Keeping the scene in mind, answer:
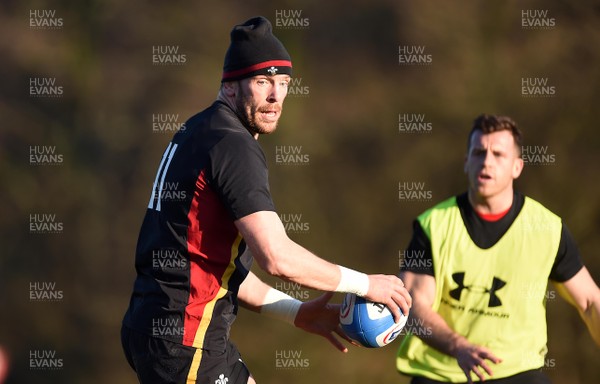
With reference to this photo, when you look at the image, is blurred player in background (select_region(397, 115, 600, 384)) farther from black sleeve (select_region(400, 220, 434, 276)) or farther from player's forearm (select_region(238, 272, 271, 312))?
player's forearm (select_region(238, 272, 271, 312))

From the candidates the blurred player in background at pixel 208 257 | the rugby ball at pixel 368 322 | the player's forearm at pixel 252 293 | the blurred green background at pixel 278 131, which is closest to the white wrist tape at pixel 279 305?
the player's forearm at pixel 252 293

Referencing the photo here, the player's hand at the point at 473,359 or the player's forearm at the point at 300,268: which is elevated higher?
the player's forearm at the point at 300,268

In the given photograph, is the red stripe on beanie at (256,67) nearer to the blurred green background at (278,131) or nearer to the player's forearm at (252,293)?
the player's forearm at (252,293)

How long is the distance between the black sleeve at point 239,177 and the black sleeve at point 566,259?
252 cm

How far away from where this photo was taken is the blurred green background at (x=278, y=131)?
29.6 feet

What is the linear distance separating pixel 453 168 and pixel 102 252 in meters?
3.67

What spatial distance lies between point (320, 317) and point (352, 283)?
74cm

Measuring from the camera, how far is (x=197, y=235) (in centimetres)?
357

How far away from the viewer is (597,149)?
884cm

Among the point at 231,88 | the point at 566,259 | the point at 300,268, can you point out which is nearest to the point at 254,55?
the point at 231,88

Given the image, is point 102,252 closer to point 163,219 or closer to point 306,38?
point 306,38

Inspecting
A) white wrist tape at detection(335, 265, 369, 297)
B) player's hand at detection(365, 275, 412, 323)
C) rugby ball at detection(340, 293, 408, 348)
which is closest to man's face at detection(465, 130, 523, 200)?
rugby ball at detection(340, 293, 408, 348)

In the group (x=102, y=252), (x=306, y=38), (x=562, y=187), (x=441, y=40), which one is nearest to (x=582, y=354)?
(x=562, y=187)

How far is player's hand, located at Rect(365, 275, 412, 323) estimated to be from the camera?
3.62 metres
